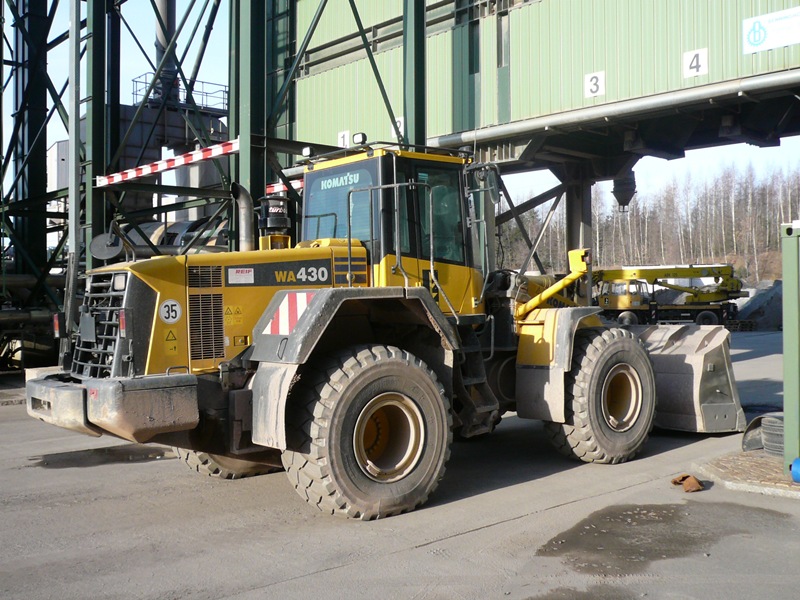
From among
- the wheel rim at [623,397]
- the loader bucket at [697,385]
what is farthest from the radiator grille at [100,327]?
the loader bucket at [697,385]

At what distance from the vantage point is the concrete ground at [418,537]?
4.59 metres

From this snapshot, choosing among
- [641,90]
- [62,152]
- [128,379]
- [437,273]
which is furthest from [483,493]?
[62,152]

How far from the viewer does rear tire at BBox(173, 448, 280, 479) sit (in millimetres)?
7082

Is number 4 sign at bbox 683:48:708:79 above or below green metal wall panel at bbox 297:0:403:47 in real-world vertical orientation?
below

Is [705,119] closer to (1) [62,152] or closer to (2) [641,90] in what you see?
(2) [641,90]

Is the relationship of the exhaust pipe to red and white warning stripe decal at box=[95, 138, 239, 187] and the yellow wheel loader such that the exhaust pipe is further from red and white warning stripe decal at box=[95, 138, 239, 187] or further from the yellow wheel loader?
red and white warning stripe decal at box=[95, 138, 239, 187]

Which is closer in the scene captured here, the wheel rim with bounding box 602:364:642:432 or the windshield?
the windshield

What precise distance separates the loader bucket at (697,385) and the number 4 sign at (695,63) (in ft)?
17.4

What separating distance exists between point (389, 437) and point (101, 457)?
3696 millimetres

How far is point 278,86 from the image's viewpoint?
20547mm

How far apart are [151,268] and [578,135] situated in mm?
12050

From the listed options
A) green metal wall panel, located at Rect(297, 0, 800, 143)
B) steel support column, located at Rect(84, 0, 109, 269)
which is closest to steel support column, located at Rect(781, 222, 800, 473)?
green metal wall panel, located at Rect(297, 0, 800, 143)

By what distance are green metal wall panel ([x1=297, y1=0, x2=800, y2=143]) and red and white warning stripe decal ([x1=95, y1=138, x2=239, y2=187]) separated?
6.23 metres

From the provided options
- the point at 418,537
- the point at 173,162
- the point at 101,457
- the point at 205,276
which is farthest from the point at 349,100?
the point at 418,537
